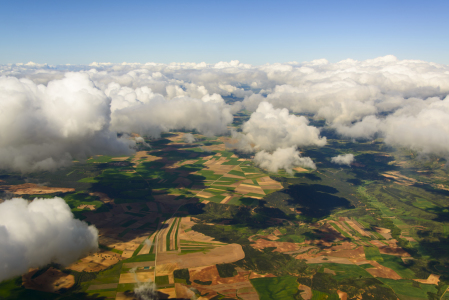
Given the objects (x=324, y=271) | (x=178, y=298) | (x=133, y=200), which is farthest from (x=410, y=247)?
(x=133, y=200)

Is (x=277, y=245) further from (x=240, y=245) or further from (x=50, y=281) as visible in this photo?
(x=50, y=281)

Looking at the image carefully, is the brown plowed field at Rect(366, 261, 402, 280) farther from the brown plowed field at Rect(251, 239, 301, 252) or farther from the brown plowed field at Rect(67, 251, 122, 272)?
the brown plowed field at Rect(67, 251, 122, 272)

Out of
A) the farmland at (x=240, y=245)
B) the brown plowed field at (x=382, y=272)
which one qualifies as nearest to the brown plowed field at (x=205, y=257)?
the farmland at (x=240, y=245)

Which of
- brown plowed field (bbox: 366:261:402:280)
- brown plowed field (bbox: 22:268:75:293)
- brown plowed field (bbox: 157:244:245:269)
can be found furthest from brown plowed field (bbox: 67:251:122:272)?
brown plowed field (bbox: 366:261:402:280)

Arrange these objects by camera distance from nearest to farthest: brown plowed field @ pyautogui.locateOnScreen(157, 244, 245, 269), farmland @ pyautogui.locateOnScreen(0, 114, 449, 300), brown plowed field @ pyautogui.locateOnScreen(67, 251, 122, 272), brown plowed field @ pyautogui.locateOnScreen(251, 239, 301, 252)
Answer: farmland @ pyautogui.locateOnScreen(0, 114, 449, 300), brown plowed field @ pyautogui.locateOnScreen(67, 251, 122, 272), brown plowed field @ pyautogui.locateOnScreen(157, 244, 245, 269), brown plowed field @ pyautogui.locateOnScreen(251, 239, 301, 252)

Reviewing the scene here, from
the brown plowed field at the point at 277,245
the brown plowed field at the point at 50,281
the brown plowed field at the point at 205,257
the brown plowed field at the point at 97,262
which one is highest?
the brown plowed field at the point at 50,281

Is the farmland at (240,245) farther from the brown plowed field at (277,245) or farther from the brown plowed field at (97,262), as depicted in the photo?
the brown plowed field at (277,245)

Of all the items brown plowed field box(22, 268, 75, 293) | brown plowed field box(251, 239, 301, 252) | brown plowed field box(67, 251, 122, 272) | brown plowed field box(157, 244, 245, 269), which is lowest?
brown plowed field box(251, 239, 301, 252)

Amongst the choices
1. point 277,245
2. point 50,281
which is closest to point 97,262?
point 50,281

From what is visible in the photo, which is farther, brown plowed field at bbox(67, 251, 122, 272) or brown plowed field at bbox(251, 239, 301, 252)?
brown plowed field at bbox(251, 239, 301, 252)

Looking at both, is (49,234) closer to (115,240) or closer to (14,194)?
(115,240)

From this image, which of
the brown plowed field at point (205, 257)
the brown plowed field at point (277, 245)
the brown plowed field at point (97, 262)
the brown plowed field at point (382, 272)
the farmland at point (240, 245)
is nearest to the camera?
Answer: the farmland at point (240, 245)
